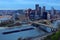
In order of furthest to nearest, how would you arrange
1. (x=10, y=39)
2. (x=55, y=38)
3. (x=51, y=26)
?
1. (x=51, y=26)
2. (x=10, y=39)
3. (x=55, y=38)

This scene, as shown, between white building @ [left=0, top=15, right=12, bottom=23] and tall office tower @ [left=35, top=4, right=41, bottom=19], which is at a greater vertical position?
tall office tower @ [left=35, top=4, right=41, bottom=19]

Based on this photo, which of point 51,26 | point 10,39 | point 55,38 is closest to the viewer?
point 55,38

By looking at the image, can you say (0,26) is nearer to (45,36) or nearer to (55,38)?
(45,36)

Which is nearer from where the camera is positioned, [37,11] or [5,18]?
[5,18]

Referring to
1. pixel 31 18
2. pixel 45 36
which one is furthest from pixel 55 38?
pixel 31 18

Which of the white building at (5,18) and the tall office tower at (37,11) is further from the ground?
the tall office tower at (37,11)

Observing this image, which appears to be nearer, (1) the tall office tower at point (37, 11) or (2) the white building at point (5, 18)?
(2) the white building at point (5, 18)

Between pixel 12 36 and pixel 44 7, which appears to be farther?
pixel 44 7

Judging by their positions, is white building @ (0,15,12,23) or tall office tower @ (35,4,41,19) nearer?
white building @ (0,15,12,23)

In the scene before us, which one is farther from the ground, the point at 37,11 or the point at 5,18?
the point at 37,11

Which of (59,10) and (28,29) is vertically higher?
(59,10)

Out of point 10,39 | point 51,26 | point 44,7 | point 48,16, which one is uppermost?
point 44,7
